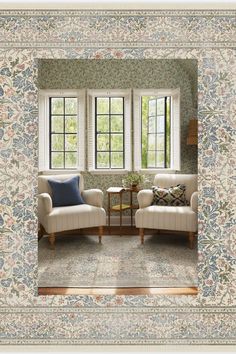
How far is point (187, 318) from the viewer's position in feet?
8.70

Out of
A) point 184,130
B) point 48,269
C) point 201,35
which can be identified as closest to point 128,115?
point 184,130

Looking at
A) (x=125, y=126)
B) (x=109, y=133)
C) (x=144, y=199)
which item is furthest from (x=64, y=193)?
(x=125, y=126)

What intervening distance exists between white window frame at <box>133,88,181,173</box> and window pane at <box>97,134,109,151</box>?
51 cm

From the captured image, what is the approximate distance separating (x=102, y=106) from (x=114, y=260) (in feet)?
10.6

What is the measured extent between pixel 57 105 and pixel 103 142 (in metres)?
1.01

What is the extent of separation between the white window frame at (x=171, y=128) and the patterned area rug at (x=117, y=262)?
1554mm

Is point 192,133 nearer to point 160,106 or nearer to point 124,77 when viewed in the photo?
point 160,106

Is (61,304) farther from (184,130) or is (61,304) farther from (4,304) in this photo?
(184,130)

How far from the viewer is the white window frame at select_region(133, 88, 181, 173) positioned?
6.39 m

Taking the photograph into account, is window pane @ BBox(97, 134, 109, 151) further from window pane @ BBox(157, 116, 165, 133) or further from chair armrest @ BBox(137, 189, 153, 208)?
chair armrest @ BBox(137, 189, 153, 208)

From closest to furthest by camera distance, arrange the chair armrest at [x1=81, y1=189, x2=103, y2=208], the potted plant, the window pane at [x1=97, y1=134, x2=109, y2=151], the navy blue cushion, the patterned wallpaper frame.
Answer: the patterned wallpaper frame → the navy blue cushion → the chair armrest at [x1=81, y1=189, x2=103, y2=208] → the potted plant → the window pane at [x1=97, y1=134, x2=109, y2=151]

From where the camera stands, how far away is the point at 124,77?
6.46m

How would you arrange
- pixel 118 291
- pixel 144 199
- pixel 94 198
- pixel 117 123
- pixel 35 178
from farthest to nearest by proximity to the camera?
pixel 117 123
pixel 94 198
pixel 144 199
pixel 118 291
pixel 35 178

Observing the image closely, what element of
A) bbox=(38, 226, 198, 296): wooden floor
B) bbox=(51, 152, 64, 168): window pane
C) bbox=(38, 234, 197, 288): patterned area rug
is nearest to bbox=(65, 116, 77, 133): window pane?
bbox=(51, 152, 64, 168): window pane
